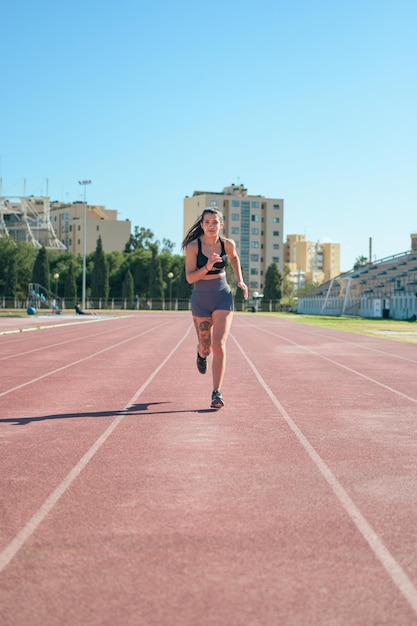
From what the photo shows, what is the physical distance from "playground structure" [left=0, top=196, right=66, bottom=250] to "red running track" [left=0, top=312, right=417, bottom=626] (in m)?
116

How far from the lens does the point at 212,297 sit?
27.1 ft

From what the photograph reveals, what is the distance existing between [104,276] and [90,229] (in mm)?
37453

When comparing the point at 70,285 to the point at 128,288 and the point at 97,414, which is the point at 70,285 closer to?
the point at 128,288

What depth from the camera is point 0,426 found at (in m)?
7.27

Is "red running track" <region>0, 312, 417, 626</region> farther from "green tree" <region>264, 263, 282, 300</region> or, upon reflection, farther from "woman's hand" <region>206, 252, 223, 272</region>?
"green tree" <region>264, 263, 282, 300</region>

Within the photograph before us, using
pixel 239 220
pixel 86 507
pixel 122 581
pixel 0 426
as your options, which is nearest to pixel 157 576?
pixel 122 581

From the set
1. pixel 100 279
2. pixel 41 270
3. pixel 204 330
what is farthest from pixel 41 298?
pixel 204 330

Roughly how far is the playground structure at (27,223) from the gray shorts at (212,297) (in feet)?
380

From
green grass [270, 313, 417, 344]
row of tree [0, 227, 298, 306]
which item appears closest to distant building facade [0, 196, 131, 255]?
row of tree [0, 227, 298, 306]

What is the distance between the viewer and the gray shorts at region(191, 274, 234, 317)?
8.26m

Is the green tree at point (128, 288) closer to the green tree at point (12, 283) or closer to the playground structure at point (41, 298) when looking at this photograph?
the playground structure at point (41, 298)

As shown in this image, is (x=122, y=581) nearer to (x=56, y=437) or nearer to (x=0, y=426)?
(x=56, y=437)

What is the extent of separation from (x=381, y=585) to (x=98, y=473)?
8.36ft

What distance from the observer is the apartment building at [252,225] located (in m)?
130
